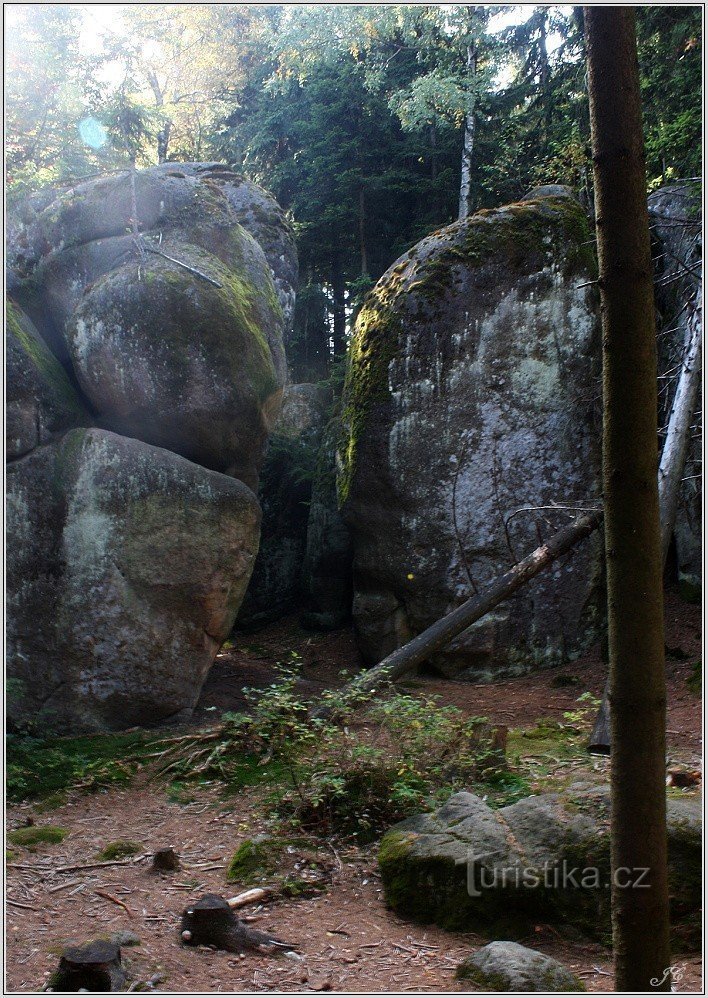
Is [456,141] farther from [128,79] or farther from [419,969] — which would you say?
[419,969]

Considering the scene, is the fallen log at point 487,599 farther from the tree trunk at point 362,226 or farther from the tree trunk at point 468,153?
the tree trunk at point 362,226

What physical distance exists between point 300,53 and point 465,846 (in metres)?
14.9

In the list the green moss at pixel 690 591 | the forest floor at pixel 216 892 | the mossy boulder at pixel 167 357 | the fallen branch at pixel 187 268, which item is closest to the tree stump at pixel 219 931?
the forest floor at pixel 216 892

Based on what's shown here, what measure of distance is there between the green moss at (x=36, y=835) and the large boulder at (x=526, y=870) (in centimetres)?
236

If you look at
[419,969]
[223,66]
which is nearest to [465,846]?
[419,969]

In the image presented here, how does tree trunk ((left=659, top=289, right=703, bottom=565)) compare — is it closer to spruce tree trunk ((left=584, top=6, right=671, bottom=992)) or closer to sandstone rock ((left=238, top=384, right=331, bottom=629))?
spruce tree trunk ((left=584, top=6, right=671, bottom=992))

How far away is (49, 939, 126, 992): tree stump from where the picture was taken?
10.8 ft

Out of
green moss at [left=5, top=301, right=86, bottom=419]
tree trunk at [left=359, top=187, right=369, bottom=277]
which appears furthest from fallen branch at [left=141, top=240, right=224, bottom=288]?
tree trunk at [left=359, top=187, right=369, bottom=277]

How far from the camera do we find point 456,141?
16.5 meters

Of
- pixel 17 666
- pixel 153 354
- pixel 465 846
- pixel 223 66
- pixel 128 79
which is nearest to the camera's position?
pixel 465 846

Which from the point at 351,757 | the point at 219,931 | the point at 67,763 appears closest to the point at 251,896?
the point at 219,931

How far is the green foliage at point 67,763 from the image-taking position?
608cm

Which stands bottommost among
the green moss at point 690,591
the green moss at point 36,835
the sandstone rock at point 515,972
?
the green moss at point 36,835

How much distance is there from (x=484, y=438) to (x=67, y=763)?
6.10m
